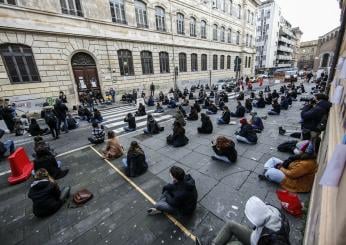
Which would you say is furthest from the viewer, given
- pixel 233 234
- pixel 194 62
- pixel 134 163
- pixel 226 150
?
pixel 194 62

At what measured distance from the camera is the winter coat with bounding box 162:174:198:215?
132 inches

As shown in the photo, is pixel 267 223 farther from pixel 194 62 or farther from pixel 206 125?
pixel 194 62

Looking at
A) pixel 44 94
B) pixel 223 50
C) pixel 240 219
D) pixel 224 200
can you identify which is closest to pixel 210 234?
pixel 240 219

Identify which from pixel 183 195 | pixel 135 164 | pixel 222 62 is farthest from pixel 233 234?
pixel 222 62

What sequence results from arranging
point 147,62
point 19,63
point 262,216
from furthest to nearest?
point 147,62, point 19,63, point 262,216

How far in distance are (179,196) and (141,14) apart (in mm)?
20558

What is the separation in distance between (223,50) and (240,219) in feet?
111

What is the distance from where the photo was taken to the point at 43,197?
144 inches

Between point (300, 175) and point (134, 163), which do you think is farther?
point (134, 163)

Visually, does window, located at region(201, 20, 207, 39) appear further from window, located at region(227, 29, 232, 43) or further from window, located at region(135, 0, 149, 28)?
window, located at region(135, 0, 149, 28)

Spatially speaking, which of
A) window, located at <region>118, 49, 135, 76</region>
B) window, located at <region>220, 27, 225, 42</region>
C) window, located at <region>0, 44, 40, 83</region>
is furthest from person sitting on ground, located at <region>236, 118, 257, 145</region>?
window, located at <region>220, 27, 225, 42</region>

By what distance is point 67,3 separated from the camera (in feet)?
45.4

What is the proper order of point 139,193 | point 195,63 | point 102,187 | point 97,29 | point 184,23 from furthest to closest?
point 195,63, point 184,23, point 97,29, point 102,187, point 139,193

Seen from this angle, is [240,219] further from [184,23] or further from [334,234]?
[184,23]
